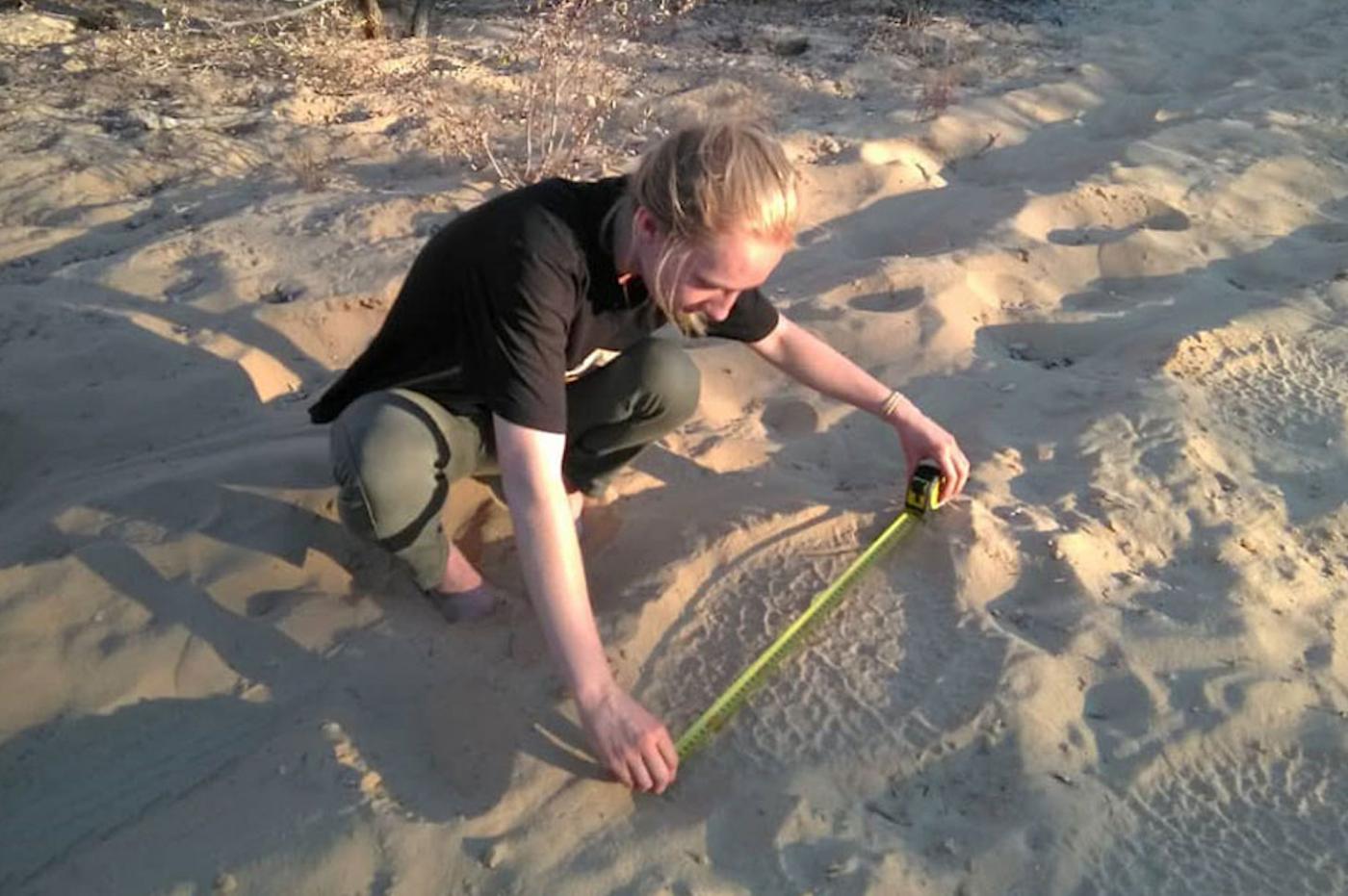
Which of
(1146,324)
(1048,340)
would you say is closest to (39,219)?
(1048,340)

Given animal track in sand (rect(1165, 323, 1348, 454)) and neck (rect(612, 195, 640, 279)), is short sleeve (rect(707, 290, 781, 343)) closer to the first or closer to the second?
neck (rect(612, 195, 640, 279))

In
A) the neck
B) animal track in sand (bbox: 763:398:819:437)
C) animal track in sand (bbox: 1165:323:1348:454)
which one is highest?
the neck

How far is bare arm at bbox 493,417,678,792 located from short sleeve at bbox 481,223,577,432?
33mm

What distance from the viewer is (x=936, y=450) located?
2312mm

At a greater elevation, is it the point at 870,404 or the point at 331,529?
the point at 870,404

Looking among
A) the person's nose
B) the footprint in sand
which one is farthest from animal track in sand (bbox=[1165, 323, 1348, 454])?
the person's nose

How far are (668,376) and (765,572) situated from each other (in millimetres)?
428

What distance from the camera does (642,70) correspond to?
5.20 meters

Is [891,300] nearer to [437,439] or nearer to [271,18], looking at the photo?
[437,439]

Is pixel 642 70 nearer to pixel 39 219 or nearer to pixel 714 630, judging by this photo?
pixel 39 219

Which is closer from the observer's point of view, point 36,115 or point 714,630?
point 714,630

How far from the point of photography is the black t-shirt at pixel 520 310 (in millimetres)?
1798

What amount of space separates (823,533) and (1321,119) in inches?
134

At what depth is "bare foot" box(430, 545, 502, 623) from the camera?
2184mm
